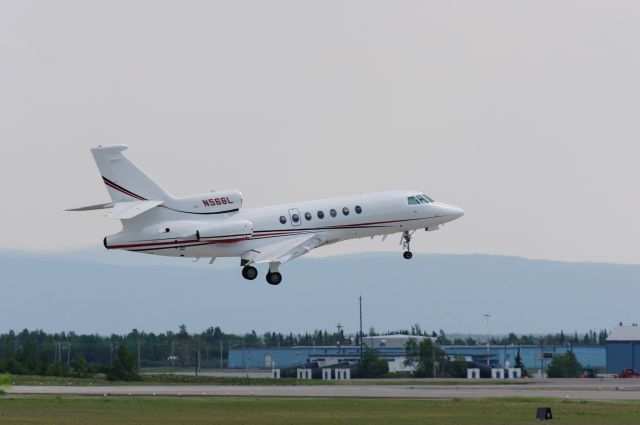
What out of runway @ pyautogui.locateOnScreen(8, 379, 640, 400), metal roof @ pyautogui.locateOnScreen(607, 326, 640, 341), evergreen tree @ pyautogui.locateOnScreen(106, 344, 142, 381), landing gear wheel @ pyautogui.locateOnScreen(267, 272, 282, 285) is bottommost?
runway @ pyautogui.locateOnScreen(8, 379, 640, 400)

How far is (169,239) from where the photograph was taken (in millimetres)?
82375

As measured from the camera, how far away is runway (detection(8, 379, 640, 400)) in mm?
85062

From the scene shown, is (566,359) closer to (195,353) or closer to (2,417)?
(195,353)

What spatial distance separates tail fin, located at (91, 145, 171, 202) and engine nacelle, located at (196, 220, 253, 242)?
306 centimetres

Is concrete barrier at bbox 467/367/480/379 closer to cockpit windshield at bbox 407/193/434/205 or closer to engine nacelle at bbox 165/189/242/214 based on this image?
cockpit windshield at bbox 407/193/434/205

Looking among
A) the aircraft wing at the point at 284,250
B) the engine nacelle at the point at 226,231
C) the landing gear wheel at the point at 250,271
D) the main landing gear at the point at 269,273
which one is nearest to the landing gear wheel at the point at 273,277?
the main landing gear at the point at 269,273

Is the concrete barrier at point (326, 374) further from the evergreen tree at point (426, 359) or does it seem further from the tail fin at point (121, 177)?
the tail fin at point (121, 177)

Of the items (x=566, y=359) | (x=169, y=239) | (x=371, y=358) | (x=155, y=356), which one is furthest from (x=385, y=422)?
(x=155, y=356)

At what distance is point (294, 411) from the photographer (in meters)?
71.9

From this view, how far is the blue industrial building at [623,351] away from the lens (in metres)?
149

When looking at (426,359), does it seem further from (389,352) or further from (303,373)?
(389,352)

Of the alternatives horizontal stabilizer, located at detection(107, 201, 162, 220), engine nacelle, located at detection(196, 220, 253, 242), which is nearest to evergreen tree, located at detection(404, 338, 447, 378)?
engine nacelle, located at detection(196, 220, 253, 242)

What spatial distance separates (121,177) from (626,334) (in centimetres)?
8290

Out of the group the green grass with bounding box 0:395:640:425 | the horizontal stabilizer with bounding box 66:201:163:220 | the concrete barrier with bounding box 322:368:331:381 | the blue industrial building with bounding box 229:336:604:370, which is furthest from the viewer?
the blue industrial building with bounding box 229:336:604:370
